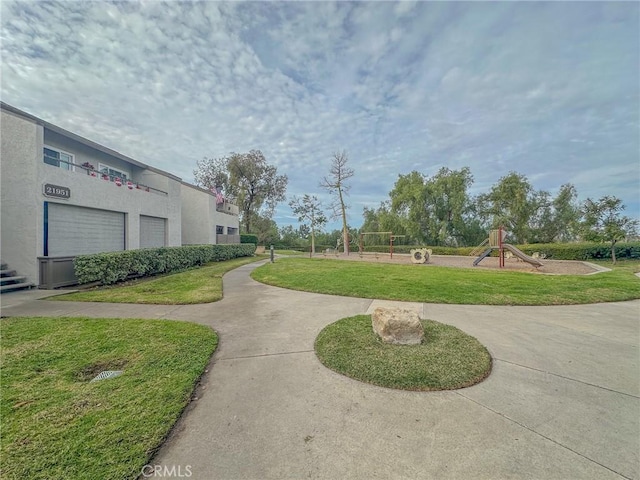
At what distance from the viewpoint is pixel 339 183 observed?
86.6ft

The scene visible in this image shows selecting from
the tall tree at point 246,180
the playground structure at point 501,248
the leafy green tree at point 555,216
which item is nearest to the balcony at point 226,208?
the tall tree at point 246,180

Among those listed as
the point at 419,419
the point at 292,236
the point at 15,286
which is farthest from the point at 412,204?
the point at 15,286

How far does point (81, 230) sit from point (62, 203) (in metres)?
1.17

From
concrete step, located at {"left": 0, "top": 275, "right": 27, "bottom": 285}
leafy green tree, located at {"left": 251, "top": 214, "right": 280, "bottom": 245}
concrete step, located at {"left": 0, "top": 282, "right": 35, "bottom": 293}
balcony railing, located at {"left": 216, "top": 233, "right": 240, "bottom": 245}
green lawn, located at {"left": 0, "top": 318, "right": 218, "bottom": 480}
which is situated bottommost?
green lawn, located at {"left": 0, "top": 318, "right": 218, "bottom": 480}

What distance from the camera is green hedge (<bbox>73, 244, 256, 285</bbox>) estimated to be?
7.73 metres

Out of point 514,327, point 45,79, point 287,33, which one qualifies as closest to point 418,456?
point 514,327

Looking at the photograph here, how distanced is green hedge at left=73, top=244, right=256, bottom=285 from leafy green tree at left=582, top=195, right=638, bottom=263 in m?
24.7

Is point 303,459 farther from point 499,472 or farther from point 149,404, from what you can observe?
point 149,404

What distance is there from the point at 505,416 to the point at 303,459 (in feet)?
5.49

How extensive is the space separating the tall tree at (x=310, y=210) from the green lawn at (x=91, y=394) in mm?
25402

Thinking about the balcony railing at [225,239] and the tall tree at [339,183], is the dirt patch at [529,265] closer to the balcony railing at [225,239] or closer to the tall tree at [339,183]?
the tall tree at [339,183]

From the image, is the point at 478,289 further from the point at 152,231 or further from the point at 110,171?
the point at 110,171

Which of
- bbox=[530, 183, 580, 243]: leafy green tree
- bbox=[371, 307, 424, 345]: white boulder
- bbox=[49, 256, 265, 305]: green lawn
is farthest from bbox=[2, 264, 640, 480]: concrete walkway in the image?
bbox=[530, 183, 580, 243]: leafy green tree

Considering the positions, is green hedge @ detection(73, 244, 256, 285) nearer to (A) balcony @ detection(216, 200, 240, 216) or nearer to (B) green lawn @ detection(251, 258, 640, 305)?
(B) green lawn @ detection(251, 258, 640, 305)
